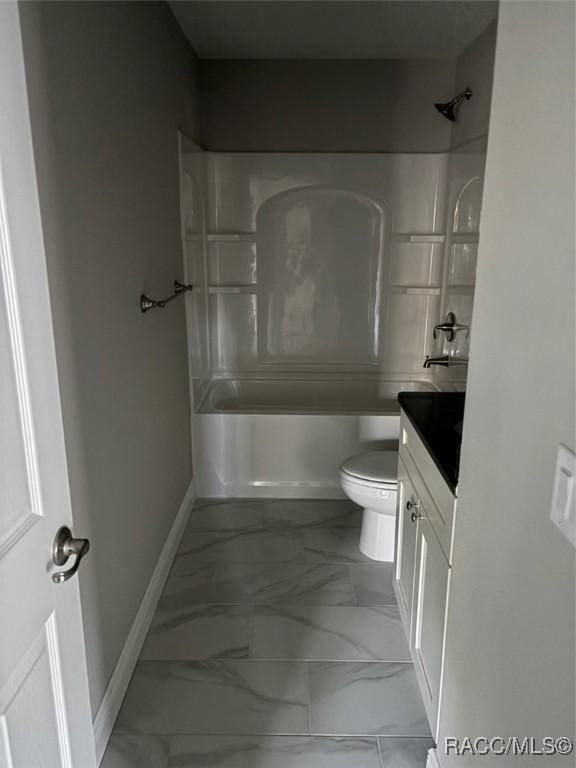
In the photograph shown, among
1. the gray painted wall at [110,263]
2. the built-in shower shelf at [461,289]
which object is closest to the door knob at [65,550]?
the gray painted wall at [110,263]

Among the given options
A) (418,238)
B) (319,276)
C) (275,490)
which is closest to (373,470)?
(275,490)

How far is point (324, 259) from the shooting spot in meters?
3.85

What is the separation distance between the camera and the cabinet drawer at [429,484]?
1.59 m

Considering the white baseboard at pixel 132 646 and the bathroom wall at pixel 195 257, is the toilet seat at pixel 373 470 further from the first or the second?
the bathroom wall at pixel 195 257

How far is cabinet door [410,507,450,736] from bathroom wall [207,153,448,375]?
215 centimetres

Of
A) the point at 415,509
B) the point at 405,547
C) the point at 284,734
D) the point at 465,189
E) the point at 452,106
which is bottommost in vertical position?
the point at 284,734

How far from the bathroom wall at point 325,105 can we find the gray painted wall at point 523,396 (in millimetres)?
2614

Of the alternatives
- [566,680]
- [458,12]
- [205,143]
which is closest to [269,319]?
[205,143]

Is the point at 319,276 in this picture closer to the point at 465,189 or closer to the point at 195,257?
the point at 195,257

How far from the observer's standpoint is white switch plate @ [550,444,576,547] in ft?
2.72

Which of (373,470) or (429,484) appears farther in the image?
(373,470)

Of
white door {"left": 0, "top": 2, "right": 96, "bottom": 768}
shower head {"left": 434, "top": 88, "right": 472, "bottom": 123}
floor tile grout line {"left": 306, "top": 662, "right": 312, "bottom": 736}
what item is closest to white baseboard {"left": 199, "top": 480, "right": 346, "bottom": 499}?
floor tile grout line {"left": 306, "top": 662, "right": 312, "bottom": 736}

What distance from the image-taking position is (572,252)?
847 millimetres

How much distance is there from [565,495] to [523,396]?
225 millimetres
